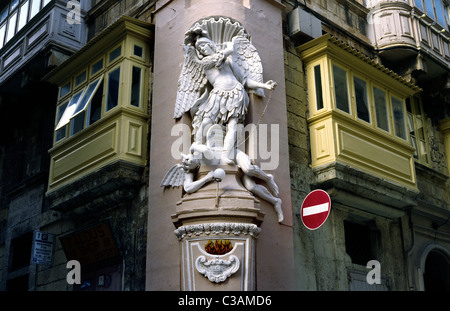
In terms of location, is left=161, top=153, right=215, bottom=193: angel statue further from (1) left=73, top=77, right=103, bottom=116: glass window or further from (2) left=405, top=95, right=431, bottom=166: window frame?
(2) left=405, top=95, right=431, bottom=166: window frame

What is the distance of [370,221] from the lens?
12.7 meters

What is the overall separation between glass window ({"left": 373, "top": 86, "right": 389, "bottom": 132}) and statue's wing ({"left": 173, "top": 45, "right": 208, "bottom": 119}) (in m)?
4.52

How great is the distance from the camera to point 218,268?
29.4 feet

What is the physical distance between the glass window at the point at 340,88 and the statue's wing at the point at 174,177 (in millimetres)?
3844

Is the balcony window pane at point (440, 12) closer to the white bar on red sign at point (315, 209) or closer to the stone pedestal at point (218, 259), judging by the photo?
the white bar on red sign at point (315, 209)

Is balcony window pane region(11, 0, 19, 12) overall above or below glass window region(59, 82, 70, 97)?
above

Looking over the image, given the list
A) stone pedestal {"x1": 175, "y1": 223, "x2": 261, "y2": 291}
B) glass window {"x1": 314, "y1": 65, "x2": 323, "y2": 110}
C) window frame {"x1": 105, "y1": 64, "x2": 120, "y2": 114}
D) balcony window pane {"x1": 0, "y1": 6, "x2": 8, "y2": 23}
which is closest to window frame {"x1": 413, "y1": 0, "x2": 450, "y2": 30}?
glass window {"x1": 314, "y1": 65, "x2": 323, "y2": 110}

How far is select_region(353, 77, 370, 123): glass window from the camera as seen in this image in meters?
12.5

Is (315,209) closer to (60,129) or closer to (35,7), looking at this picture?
(60,129)

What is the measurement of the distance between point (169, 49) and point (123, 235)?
12.7 feet

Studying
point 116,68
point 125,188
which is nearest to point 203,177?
point 125,188

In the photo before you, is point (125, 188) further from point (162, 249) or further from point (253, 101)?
point (253, 101)

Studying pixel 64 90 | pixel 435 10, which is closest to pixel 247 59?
pixel 64 90

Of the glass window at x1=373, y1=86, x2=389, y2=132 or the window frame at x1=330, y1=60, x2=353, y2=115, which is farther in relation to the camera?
the glass window at x1=373, y1=86, x2=389, y2=132
